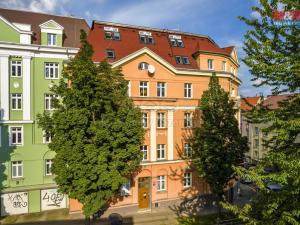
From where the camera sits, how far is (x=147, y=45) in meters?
30.3

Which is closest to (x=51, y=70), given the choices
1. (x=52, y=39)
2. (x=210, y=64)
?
(x=52, y=39)

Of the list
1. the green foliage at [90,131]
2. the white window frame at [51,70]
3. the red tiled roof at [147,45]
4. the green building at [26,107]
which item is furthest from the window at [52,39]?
the green foliage at [90,131]

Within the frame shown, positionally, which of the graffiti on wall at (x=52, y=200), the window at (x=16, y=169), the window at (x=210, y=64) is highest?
the window at (x=210, y=64)

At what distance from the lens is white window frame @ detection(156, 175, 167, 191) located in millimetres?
28469

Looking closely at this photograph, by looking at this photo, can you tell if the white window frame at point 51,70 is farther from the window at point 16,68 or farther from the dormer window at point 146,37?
the dormer window at point 146,37

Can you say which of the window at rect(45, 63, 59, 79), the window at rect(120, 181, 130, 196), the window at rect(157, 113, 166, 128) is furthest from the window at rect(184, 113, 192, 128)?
the window at rect(45, 63, 59, 79)

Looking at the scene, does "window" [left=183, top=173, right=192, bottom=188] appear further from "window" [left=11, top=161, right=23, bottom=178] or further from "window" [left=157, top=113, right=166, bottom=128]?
"window" [left=11, top=161, right=23, bottom=178]

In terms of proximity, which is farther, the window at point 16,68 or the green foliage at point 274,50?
the window at point 16,68

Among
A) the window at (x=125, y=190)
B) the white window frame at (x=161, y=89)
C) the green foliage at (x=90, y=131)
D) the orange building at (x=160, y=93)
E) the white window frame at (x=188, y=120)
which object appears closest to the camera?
the green foliage at (x=90, y=131)

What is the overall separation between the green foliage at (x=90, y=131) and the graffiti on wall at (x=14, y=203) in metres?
9.50

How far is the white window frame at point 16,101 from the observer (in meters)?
26.2

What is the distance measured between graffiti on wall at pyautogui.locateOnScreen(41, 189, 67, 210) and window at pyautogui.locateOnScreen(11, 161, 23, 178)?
2693 millimetres

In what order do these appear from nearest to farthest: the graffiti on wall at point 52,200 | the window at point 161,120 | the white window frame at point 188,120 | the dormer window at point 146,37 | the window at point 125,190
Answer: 1. the window at point 125,190
2. the graffiti on wall at point 52,200
3. the window at point 161,120
4. the white window frame at point 188,120
5. the dormer window at point 146,37

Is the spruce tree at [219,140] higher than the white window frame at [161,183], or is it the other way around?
the spruce tree at [219,140]
